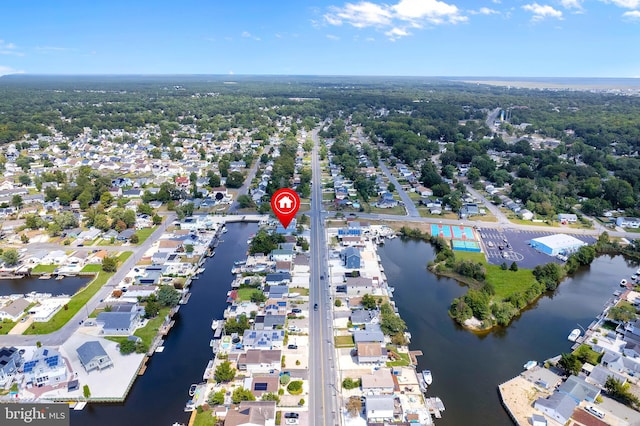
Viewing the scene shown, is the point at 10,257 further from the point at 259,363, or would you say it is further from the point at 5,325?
the point at 259,363

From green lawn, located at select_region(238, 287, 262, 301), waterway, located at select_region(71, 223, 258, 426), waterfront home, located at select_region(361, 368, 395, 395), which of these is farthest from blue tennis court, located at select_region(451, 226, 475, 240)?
waterway, located at select_region(71, 223, 258, 426)

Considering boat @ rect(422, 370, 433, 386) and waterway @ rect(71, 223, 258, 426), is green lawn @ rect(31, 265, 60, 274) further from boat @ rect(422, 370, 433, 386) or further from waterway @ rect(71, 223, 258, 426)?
boat @ rect(422, 370, 433, 386)

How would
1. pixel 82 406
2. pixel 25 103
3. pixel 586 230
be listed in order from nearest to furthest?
pixel 82 406, pixel 586 230, pixel 25 103

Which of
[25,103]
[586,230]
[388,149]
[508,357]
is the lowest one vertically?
[508,357]

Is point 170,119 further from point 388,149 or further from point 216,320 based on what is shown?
point 216,320

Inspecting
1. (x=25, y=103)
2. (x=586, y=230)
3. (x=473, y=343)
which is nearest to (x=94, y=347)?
(x=473, y=343)

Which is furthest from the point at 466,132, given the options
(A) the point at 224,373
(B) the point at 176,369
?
(B) the point at 176,369
